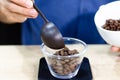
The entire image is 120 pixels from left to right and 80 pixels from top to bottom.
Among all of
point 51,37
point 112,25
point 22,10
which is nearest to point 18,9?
point 22,10

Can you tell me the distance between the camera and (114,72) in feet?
3.01

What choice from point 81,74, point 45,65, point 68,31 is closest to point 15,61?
point 45,65

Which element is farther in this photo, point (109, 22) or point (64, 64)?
point (109, 22)

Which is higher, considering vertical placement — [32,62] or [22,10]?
[22,10]

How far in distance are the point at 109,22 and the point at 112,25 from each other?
36 mm

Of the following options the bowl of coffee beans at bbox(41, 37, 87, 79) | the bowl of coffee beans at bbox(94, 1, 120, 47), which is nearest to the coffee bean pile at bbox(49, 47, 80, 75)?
the bowl of coffee beans at bbox(41, 37, 87, 79)

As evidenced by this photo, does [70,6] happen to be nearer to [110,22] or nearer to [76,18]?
[76,18]

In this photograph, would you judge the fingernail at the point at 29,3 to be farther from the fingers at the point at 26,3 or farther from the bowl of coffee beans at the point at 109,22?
the bowl of coffee beans at the point at 109,22

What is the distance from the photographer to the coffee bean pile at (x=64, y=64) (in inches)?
33.2

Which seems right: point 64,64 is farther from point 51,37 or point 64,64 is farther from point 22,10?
point 22,10

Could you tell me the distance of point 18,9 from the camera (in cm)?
90

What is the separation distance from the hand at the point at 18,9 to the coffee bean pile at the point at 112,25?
0.83 feet

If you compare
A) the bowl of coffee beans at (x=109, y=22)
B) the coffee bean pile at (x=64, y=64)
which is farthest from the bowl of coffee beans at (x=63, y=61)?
the bowl of coffee beans at (x=109, y=22)

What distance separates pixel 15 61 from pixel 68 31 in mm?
329
